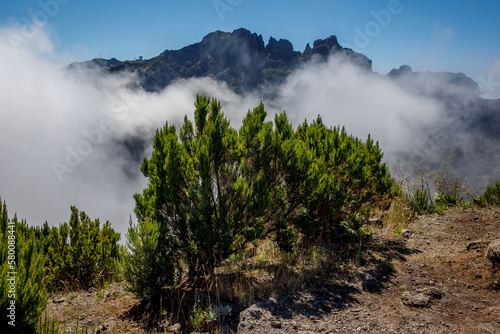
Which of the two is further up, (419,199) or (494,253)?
(419,199)

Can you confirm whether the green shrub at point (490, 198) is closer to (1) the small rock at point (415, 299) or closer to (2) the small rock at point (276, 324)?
(1) the small rock at point (415, 299)

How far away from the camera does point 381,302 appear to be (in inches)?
170

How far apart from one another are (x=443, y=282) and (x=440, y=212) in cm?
442

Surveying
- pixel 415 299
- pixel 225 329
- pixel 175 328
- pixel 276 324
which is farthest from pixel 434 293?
pixel 175 328

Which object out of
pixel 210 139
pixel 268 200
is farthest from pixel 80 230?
pixel 268 200

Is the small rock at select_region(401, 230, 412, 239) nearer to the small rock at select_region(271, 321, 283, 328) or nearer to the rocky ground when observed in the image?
the rocky ground

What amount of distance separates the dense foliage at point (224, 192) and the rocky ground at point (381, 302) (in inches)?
34.7

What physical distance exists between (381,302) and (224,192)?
10.1ft

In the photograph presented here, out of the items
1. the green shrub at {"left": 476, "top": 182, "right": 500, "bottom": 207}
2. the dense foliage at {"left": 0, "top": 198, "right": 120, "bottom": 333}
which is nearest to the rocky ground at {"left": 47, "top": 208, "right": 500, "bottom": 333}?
the dense foliage at {"left": 0, "top": 198, "right": 120, "bottom": 333}

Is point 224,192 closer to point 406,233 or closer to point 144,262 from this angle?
point 144,262

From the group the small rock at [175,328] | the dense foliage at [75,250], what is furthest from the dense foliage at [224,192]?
the dense foliage at [75,250]

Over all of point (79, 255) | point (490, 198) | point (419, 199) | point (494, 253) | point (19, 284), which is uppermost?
point (419, 199)

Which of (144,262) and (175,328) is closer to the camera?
(175,328)

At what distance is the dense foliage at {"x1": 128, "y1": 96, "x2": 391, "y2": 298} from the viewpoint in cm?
441
